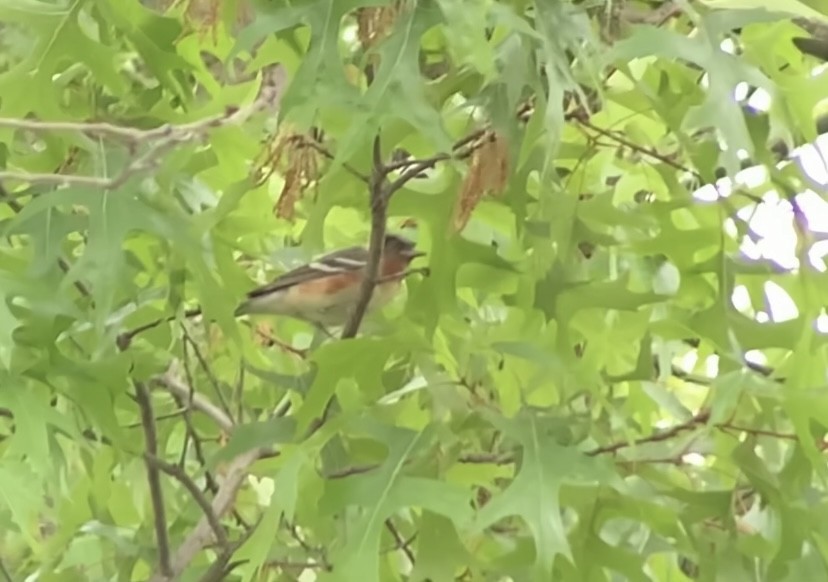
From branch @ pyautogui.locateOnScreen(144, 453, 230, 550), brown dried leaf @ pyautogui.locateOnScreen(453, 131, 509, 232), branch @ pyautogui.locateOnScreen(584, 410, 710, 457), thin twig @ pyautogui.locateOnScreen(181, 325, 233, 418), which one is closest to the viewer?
brown dried leaf @ pyautogui.locateOnScreen(453, 131, 509, 232)

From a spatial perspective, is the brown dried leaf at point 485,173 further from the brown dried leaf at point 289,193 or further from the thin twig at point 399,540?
the thin twig at point 399,540

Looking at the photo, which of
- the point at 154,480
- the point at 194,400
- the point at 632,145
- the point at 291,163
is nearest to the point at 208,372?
the point at 194,400

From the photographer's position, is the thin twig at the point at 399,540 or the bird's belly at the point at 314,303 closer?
the thin twig at the point at 399,540

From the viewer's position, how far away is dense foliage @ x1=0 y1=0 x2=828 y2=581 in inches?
30.4

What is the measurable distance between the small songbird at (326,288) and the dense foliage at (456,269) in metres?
0.13

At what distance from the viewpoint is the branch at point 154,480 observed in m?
1.04

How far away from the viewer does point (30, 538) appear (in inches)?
33.0

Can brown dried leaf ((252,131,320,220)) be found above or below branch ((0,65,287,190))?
below

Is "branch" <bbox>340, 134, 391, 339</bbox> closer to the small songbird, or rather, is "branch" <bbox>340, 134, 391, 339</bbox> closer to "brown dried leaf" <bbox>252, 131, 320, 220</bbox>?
"brown dried leaf" <bbox>252, 131, 320, 220</bbox>

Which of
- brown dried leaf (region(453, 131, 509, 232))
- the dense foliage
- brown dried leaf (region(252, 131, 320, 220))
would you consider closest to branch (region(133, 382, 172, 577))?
the dense foliage

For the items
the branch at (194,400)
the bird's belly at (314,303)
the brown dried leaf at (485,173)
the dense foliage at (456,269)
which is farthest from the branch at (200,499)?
the brown dried leaf at (485,173)

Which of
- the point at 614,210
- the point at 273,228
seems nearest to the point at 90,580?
the point at 273,228

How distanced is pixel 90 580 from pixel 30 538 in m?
0.44

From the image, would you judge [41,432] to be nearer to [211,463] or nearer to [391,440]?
[211,463]
